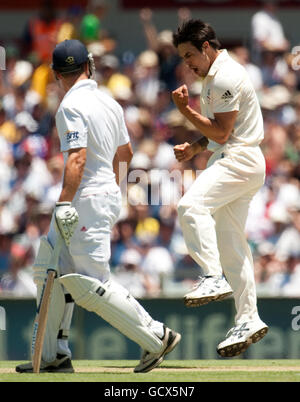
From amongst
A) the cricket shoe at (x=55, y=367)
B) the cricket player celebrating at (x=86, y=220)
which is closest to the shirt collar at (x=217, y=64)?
the cricket player celebrating at (x=86, y=220)

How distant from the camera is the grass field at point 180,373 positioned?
649 cm

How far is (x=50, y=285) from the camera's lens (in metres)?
6.85

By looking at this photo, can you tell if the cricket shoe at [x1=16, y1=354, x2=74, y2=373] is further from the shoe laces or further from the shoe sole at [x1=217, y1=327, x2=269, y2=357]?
the shoe laces

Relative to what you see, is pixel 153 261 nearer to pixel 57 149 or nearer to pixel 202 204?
pixel 57 149

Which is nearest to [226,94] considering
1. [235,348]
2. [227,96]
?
[227,96]

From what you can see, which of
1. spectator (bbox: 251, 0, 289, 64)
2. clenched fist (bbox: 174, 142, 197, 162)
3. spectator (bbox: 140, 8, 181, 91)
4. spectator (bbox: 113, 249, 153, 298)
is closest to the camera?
clenched fist (bbox: 174, 142, 197, 162)

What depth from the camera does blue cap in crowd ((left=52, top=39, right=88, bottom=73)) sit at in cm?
692

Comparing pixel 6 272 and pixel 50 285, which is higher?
pixel 50 285

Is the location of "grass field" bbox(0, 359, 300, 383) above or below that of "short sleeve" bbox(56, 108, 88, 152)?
below

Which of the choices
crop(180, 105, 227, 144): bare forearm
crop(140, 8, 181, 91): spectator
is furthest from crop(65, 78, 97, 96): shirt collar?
crop(140, 8, 181, 91): spectator

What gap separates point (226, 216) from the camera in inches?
295
